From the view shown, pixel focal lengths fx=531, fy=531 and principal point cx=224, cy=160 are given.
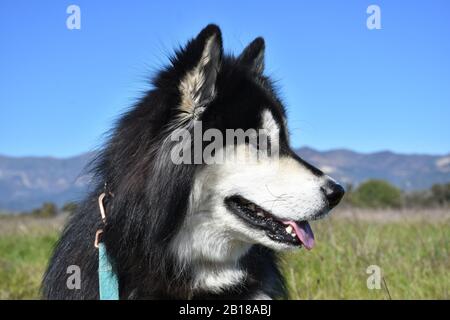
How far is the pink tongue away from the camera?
3174mm

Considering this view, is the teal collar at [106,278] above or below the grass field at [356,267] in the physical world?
above

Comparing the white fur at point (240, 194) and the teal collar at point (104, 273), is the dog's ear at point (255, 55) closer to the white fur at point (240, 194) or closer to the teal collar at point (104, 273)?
the white fur at point (240, 194)

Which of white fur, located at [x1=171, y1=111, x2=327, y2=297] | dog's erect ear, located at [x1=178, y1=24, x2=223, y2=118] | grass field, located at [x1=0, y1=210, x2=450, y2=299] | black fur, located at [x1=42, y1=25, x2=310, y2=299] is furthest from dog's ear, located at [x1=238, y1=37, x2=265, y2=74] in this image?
grass field, located at [x1=0, y1=210, x2=450, y2=299]

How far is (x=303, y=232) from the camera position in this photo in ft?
10.5

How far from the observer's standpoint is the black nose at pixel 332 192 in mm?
3100

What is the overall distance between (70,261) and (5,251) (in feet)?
26.2

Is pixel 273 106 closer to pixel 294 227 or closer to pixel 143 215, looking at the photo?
pixel 294 227

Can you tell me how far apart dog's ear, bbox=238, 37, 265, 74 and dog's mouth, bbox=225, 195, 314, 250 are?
3.31 ft

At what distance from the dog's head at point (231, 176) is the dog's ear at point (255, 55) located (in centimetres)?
54

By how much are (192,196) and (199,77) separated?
693mm

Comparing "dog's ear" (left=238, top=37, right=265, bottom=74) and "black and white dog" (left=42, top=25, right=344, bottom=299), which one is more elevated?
"dog's ear" (left=238, top=37, right=265, bottom=74)

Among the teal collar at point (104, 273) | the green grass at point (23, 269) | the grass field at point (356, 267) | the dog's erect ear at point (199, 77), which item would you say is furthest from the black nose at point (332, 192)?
the green grass at point (23, 269)

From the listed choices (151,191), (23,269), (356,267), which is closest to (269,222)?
(151,191)

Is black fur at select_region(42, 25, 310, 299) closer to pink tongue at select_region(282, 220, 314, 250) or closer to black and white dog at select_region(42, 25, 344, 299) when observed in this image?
black and white dog at select_region(42, 25, 344, 299)
